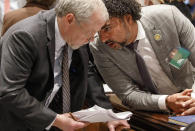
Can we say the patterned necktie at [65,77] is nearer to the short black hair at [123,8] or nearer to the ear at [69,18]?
the ear at [69,18]

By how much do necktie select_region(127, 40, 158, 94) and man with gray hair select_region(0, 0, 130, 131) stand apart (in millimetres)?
428

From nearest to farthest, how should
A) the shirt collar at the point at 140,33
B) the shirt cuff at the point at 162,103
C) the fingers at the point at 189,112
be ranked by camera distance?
the fingers at the point at 189,112
the shirt cuff at the point at 162,103
the shirt collar at the point at 140,33

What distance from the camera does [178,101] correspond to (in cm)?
199

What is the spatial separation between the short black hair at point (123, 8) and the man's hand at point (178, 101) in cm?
55

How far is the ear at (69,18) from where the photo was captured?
167cm

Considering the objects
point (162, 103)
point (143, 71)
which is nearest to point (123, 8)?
point (143, 71)

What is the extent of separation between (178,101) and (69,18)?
32.4 inches

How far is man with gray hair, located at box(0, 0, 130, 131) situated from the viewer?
5.31ft

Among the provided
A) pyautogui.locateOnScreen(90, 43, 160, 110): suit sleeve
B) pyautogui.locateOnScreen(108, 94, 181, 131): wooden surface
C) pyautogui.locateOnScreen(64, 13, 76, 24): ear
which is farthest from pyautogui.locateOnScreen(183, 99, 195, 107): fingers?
pyautogui.locateOnScreen(64, 13, 76, 24): ear

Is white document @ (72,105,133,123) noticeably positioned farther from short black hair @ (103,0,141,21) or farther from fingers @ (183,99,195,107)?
short black hair @ (103,0,141,21)

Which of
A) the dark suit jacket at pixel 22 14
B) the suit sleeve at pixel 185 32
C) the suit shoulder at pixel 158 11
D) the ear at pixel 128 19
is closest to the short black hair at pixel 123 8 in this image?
the ear at pixel 128 19

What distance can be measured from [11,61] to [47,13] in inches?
13.7

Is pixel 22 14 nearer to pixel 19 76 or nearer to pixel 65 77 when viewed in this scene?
pixel 65 77

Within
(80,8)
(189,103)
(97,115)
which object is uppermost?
(80,8)
